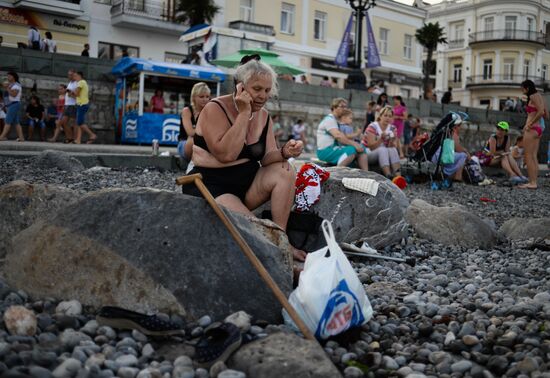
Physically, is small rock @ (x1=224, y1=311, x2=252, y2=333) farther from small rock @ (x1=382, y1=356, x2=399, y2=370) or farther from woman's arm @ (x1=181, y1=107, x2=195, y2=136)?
woman's arm @ (x1=181, y1=107, x2=195, y2=136)

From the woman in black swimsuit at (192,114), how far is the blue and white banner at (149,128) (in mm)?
7106

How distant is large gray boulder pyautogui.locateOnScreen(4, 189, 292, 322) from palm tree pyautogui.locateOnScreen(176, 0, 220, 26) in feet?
80.5

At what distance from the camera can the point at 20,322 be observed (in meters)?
2.34

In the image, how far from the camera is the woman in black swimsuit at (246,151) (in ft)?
11.9

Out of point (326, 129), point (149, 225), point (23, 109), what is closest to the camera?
point (149, 225)

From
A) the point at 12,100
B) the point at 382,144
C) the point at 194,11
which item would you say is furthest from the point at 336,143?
the point at 194,11

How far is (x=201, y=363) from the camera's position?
7.14ft

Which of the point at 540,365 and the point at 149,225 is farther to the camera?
the point at 149,225

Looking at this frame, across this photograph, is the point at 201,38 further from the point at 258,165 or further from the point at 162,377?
the point at 162,377

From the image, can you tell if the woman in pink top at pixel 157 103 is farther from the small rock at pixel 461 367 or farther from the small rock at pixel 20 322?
the small rock at pixel 461 367

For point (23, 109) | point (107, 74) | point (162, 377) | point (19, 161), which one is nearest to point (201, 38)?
point (107, 74)

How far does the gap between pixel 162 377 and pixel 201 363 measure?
0.55 feet

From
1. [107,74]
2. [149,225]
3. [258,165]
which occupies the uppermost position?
[107,74]

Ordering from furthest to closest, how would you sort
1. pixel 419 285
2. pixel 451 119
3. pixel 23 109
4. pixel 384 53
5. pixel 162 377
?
pixel 384 53 → pixel 23 109 → pixel 451 119 → pixel 419 285 → pixel 162 377
